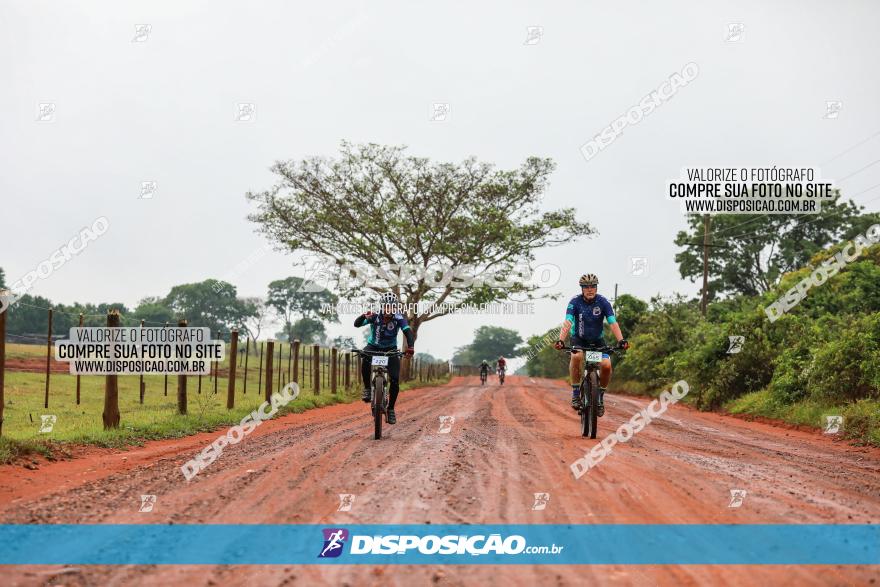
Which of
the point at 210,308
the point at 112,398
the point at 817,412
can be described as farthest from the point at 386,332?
the point at 210,308

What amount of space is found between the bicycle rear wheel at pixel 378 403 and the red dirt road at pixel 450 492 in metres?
0.29

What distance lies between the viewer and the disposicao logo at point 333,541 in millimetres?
4660

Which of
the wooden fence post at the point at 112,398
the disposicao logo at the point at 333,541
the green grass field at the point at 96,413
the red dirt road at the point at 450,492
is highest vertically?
the wooden fence post at the point at 112,398

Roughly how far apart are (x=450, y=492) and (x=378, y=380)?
5049 mm

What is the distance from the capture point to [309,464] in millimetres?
8344

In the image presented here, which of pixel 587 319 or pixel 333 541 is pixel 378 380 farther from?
pixel 333 541

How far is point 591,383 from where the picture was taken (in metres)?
10.9

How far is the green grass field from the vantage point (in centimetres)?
1071

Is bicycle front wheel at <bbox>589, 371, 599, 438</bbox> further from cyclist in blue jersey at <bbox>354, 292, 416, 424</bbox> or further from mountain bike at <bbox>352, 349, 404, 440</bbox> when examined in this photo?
mountain bike at <bbox>352, 349, 404, 440</bbox>

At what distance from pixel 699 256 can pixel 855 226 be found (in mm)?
9812

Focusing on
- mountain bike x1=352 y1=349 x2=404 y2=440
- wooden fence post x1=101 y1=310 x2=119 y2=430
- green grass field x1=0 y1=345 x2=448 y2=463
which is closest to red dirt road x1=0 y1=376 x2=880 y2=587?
mountain bike x1=352 y1=349 x2=404 y2=440

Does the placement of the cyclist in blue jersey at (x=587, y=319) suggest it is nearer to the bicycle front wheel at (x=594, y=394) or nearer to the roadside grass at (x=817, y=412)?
the bicycle front wheel at (x=594, y=394)

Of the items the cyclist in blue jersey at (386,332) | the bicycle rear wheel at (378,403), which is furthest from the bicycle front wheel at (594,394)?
the bicycle rear wheel at (378,403)

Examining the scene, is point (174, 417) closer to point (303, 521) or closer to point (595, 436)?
point (595, 436)
